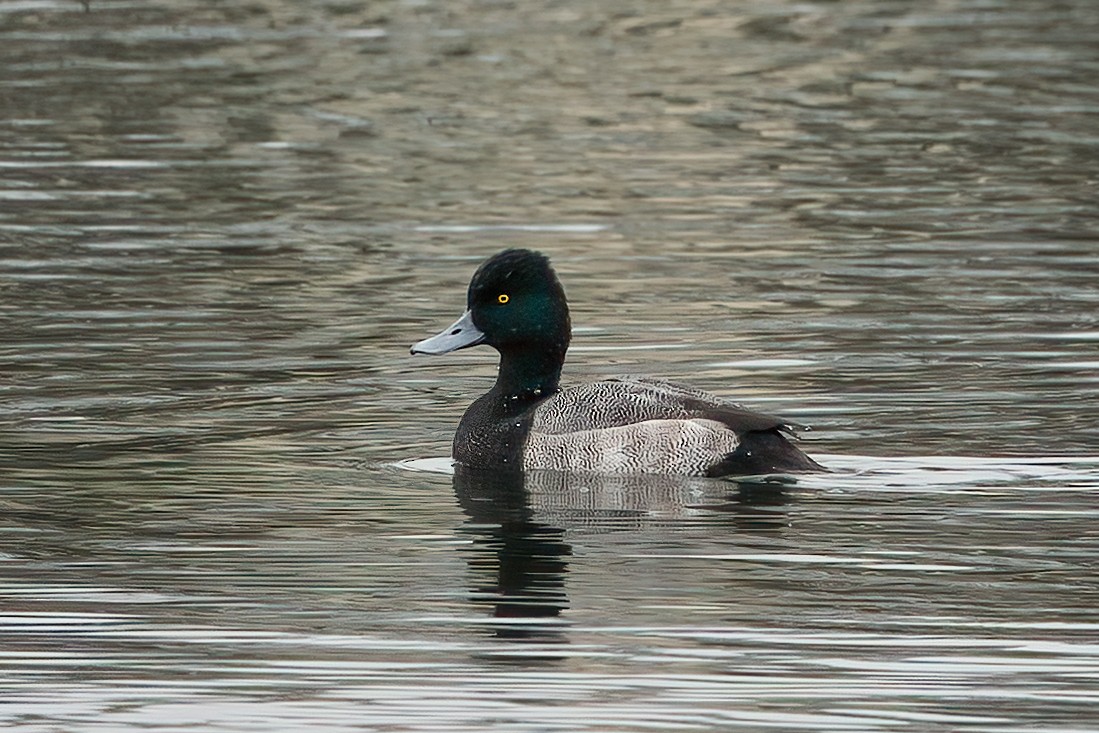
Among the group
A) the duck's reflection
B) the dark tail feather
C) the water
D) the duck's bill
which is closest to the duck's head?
the duck's bill

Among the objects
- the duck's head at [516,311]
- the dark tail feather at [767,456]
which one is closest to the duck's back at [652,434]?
the dark tail feather at [767,456]

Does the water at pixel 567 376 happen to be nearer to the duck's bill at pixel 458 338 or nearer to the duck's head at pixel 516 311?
the duck's bill at pixel 458 338

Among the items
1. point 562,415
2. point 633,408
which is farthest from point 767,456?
point 562,415

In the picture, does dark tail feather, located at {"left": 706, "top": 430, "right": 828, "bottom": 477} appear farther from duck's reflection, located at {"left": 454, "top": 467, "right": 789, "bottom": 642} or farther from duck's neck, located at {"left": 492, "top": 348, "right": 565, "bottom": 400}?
duck's neck, located at {"left": 492, "top": 348, "right": 565, "bottom": 400}

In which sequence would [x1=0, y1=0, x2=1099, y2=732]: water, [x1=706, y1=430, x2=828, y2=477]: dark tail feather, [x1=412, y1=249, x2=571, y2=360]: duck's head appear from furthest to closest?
1. [x1=412, y1=249, x2=571, y2=360]: duck's head
2. [x1=706, y1=430, x2=828, y2=477]: dark tail feather
3. [x1=0, y1=0, x2=1099, y2=732]: water

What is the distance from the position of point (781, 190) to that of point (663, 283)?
14.2ft

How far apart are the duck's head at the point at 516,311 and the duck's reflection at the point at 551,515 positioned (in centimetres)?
76

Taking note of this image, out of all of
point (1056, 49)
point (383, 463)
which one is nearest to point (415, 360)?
point (383, 463)

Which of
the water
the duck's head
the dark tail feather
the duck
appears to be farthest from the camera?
the duck's head

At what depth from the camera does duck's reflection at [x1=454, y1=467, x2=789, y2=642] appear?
9.78 metres

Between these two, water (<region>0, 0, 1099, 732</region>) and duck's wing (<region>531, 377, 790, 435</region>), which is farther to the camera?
duck's wing (<region>531, 377, 790, 435</region>)

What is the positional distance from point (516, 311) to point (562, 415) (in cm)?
66

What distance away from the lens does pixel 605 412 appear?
1216cm

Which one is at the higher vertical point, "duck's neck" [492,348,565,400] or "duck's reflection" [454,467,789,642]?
"duck's neck" [492,348,565,400]
